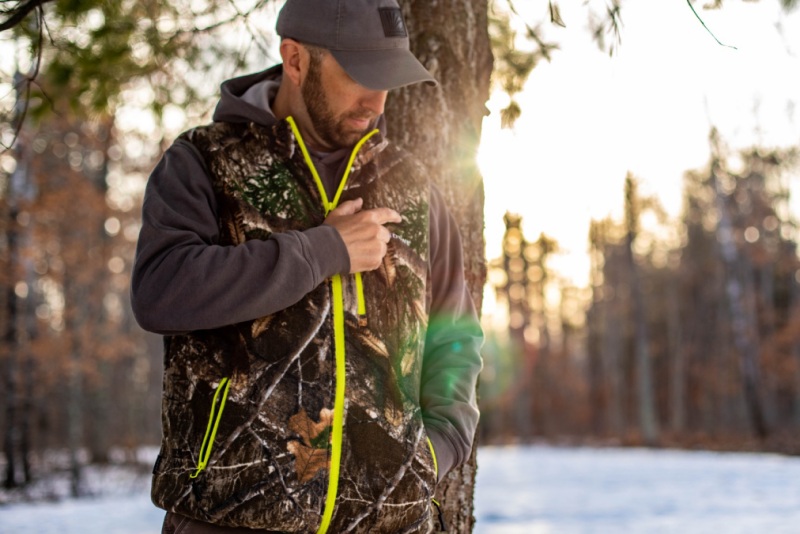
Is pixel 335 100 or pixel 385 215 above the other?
pixel 335 100

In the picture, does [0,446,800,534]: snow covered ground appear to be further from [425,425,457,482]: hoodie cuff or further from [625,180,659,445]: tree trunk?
[625,180,659,445]: tree trunk

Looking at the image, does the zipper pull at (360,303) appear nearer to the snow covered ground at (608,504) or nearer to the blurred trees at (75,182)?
the blurred trees at (75,182)

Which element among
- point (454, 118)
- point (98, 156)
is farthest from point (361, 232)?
point (98, 156)

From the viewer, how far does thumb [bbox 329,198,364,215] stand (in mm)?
1916

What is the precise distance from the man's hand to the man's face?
7.7 inches

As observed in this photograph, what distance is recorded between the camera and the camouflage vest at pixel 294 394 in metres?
1.72

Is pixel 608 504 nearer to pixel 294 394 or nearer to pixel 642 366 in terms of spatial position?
pixel 294 394

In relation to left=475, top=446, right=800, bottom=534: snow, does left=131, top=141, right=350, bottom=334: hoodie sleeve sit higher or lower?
higher

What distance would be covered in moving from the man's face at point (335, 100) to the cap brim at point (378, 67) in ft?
0.10

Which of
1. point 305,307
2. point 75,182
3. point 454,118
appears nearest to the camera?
point 305,307

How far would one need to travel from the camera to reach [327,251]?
1.79m

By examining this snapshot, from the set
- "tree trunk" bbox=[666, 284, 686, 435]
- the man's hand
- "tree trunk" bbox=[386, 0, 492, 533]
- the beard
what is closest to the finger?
the man's hand

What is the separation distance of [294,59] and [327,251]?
55 centimetres

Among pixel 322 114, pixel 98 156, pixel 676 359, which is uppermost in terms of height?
pixel 98 156
